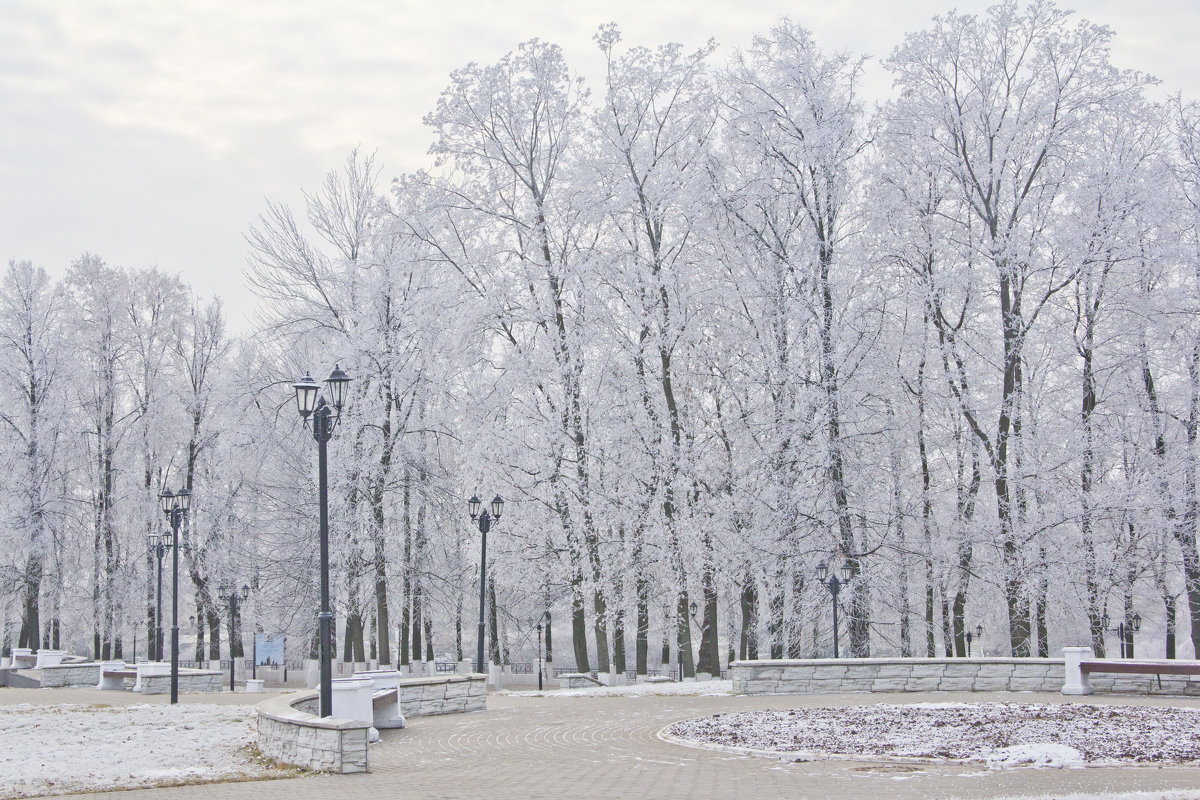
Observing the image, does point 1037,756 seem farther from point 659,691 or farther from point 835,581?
point 659,691

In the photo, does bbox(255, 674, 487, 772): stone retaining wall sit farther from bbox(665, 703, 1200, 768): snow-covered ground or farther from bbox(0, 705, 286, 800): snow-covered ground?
bbox(665, 703, 1200, 768): snow-covered ground

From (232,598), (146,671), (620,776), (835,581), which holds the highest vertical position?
(835,581)

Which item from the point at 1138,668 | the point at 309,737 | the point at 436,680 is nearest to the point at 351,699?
the point at 309,737

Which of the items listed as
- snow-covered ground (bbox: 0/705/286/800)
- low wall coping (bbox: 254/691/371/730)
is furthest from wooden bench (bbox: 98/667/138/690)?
low wall coping (bbox: 254/691/371/730)

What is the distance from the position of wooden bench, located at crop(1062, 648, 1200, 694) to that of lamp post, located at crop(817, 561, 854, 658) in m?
4.74

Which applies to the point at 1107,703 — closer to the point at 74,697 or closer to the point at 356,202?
the point at 74,697

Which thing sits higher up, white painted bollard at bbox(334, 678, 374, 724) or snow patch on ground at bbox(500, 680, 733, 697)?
white painted bollard at bbox(334, 678, 374, 724)

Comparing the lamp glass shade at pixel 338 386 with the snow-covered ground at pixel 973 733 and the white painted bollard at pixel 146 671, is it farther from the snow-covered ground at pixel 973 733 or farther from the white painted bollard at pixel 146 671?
the white painted bollard at pixel 146 671

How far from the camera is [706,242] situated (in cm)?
2495

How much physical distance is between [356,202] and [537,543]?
12.0 m

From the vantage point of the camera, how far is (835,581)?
21.1 m

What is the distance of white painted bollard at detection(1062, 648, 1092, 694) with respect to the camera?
664 inches

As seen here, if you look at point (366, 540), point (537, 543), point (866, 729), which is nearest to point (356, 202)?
point (366, 540)

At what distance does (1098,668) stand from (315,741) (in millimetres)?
12444
